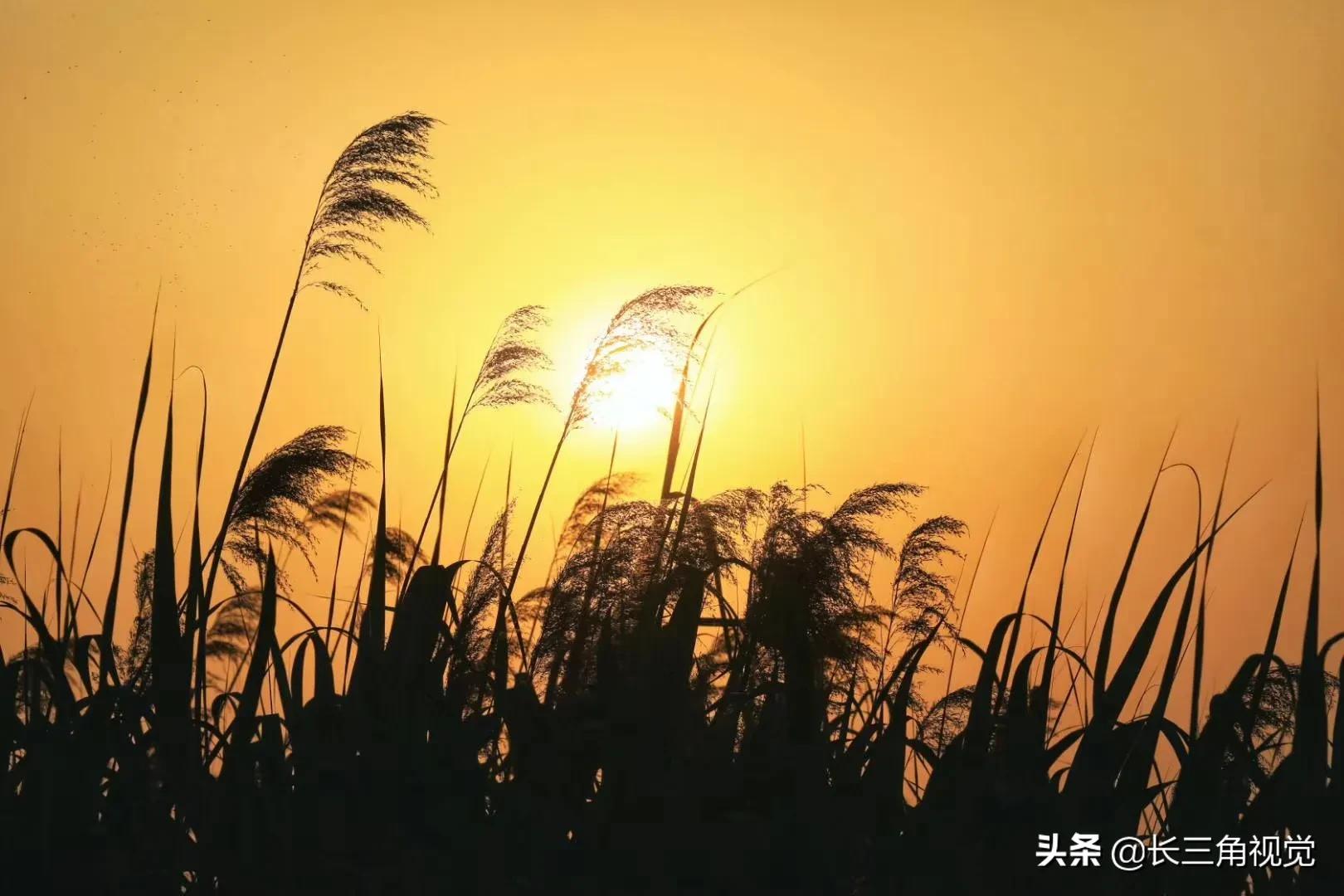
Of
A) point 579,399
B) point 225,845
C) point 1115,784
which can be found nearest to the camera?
point 225,845

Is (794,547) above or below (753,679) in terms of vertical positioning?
above

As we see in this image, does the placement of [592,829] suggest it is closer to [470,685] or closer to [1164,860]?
[470,685]

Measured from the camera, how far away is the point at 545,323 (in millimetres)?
3107

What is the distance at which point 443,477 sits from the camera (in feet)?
8.37

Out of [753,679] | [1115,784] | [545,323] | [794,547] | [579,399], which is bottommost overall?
[1115,784]

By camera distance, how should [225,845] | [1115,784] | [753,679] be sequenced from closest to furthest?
[225,845], [1115,784], [753,679]

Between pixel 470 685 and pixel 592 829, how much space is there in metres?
0.38

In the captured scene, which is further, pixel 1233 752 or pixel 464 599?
pixel 464 599

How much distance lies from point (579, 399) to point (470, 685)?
919 mm

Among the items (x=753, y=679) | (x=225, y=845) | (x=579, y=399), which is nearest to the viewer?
(x=225, y=845)

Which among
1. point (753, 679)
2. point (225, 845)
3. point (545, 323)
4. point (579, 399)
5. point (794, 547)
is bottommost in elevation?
point (225, 845)

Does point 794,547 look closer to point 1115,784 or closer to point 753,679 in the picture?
point 753,679

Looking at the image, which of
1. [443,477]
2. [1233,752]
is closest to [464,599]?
[443,477]

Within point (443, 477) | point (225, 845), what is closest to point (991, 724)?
point (443, 477)
